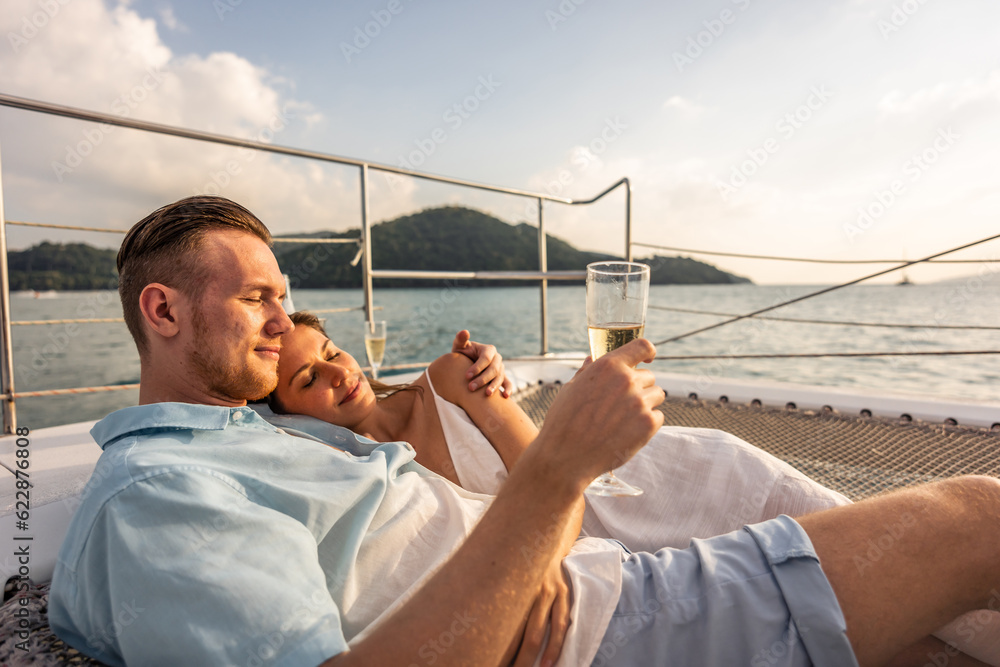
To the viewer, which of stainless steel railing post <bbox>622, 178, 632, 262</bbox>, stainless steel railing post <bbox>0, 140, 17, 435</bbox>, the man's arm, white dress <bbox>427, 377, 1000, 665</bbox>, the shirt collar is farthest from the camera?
stainless steel railing post <bbox>622, 178, 632, 262</bbox>

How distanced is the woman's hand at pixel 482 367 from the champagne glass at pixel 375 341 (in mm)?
991

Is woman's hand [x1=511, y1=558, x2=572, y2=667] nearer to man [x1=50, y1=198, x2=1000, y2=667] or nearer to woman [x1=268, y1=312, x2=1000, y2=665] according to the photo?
man [x1=50, y1=198, x2=1000, y2=667]

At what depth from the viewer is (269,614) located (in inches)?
21.5

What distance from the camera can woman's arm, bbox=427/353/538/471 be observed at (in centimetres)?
141

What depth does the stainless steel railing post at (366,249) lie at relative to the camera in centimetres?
281

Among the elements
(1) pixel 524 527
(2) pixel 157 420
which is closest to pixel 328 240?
(2) pixel 157 420

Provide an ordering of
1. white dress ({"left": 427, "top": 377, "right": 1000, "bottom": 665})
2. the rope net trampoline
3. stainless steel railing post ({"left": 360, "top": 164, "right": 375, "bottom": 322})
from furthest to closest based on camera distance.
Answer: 1. stainless steel railing post ({"left": 360, "top": 164, "right": 375, "bottom": 322})
2. the rope net trampoline
3. white dress ({"left": 427, "top": 377, "right": 1000, "bottom": 665})

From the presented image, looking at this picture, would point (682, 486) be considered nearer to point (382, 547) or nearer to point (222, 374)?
point (382, 547)

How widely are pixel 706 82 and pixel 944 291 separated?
136 ft

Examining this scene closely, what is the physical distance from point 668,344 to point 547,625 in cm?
1768

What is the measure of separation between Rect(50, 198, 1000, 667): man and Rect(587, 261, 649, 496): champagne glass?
6.7 inches

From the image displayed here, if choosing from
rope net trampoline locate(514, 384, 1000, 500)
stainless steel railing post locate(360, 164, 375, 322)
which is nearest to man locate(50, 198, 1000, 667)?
rope net trampoline locate(514, 384, 1000, 500)

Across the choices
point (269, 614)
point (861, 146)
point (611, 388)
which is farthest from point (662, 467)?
point (861, 146)

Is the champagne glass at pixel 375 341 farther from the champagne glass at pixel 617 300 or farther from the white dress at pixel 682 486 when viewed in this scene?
the champagne glass at pixel 617 300
